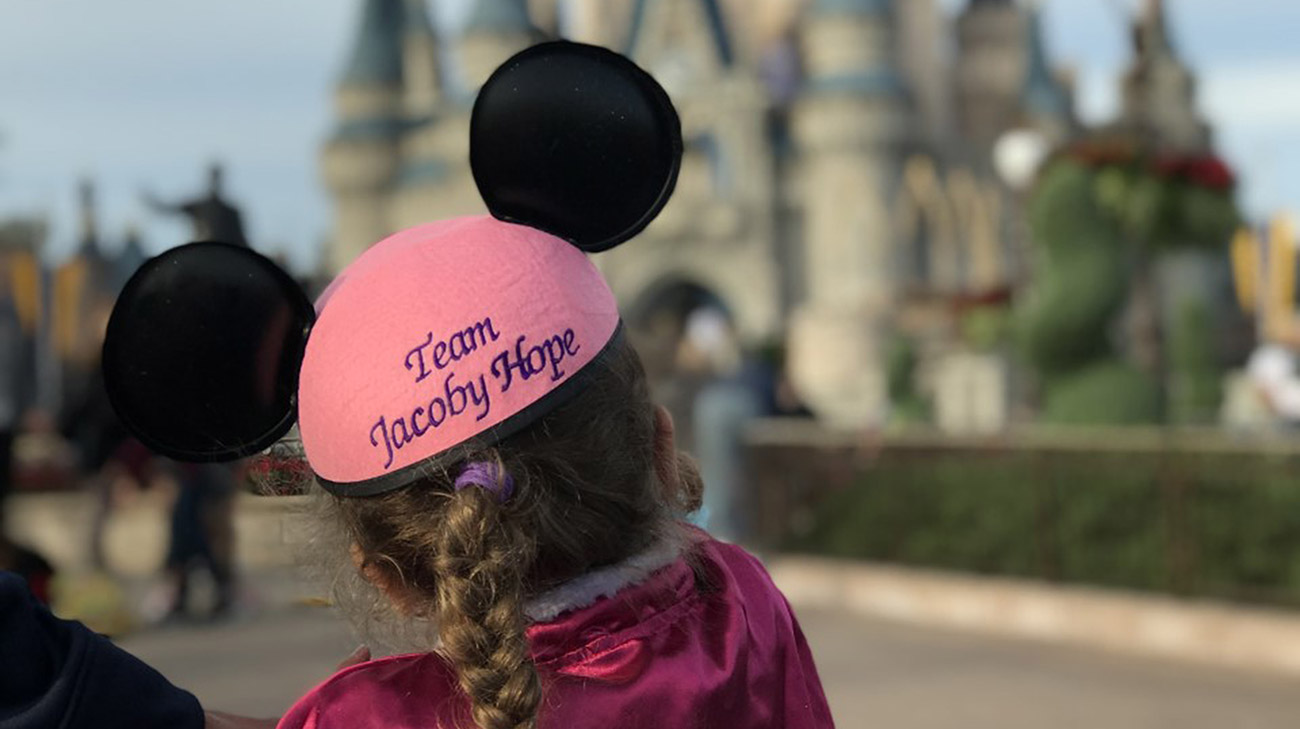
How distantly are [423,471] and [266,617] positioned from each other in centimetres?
831

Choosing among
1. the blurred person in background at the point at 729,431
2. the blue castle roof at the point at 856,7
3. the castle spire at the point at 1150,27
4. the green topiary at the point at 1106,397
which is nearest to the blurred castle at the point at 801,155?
the blue castle roof at the point at 856,7

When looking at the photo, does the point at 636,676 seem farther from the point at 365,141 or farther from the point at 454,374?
the point at 365,141

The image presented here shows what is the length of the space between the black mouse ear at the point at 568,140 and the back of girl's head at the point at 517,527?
5.7 inches

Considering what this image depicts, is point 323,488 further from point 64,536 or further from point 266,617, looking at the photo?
point 64,536

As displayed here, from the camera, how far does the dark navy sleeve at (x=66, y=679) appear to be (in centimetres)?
112

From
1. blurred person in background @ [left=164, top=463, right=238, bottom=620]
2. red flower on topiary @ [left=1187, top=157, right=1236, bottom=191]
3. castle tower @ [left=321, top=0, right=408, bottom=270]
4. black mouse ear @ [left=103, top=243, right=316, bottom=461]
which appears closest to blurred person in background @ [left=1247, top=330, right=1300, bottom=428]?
red flower on topiary @ [left=1187, top=157, right=1236, bottom=191]

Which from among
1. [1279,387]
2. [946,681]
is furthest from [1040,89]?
[946,681]

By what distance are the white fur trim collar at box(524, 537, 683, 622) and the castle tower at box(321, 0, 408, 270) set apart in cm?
4679

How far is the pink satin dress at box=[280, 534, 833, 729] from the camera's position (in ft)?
3.85

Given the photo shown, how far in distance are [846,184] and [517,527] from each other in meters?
40.8

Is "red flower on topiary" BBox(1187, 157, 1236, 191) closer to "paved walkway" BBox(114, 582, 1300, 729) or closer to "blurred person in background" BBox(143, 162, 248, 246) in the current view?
"paved walkway" BBox(114, 582, 1300, 729)

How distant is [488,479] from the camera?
114cm

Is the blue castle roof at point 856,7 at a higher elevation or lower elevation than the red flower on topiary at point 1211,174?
lower

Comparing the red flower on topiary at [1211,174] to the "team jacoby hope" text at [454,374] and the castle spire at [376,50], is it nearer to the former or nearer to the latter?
the "team jacoby hope" text at [454,374]
